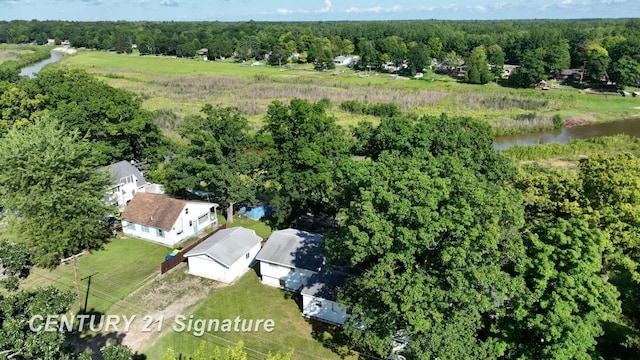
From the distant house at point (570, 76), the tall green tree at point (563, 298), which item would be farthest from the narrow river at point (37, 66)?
the distant house at point (570, 76)

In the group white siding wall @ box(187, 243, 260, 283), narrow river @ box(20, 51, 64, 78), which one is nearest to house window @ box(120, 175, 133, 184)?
white siding wall @ box(187, 243, 260, 283)

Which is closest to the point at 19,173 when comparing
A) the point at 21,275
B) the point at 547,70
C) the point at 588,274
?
the point at 21,275

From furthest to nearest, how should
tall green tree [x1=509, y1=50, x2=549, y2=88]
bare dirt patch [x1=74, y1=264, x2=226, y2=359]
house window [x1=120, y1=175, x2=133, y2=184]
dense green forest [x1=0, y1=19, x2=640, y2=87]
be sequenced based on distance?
dense green forest [x1=0, y1=19, x2=640, y2=87] < tall green tree [x1=509, y1=50, x2=549, y2=88] < house window [x1=120, y1=175, x2=133, y2=184] < bare dirt patch [x1=74, y1=264, x2=226, y2=359]

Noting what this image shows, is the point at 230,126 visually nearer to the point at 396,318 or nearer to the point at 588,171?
the point at 396,318

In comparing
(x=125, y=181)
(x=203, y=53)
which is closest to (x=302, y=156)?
(x=125, y=181)

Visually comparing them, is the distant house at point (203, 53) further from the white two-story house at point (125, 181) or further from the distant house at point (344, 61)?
the white two-story house at point (125, 181)

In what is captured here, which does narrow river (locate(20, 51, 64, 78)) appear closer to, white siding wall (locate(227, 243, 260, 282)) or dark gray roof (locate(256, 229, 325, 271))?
white siding wall (locate(227, 243, 260, 282))

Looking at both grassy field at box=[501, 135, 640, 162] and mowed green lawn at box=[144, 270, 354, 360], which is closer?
mowed green lawn at box=[144, 270, 354, 360]
